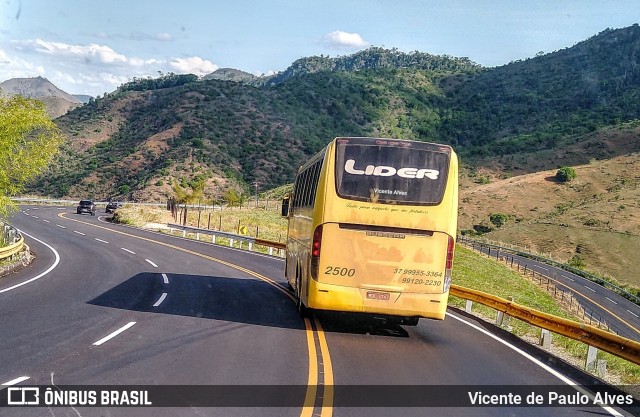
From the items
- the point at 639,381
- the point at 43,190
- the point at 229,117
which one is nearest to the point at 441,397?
the point at 639,381

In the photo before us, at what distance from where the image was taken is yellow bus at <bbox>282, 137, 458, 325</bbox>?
1166 centimetres

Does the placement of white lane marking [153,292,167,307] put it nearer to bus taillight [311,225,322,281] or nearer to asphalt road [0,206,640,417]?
asphalt road [0,206,640,417]

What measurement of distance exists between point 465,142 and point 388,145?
15062cm

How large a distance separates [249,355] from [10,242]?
18689 mm

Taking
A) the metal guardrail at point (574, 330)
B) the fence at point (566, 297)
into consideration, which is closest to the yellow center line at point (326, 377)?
the metal guardrail at point (574, 330)

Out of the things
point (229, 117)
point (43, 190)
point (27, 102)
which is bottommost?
point (43, 190)

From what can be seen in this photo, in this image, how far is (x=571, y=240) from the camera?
2943 inches

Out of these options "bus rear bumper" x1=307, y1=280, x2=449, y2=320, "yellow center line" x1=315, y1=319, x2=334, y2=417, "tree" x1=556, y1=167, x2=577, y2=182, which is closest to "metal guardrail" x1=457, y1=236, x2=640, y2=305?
"tree" x1=556, y1=167, x2=577, y2=182

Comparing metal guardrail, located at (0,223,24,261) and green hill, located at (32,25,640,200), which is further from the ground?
green hill, located at (32,25,640,200)

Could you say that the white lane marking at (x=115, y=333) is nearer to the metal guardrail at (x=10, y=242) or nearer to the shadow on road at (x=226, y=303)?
the shadow on road at (x=226, y=303)

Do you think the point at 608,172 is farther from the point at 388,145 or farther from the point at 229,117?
the point at 388,145

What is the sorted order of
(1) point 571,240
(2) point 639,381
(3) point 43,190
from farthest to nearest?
(3) point 43,190, (1) point 571,240, (2) point 639,381

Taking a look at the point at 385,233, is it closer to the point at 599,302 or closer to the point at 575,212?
the point at 599,302

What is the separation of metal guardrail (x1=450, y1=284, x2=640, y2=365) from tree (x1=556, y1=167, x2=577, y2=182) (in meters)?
91.2
